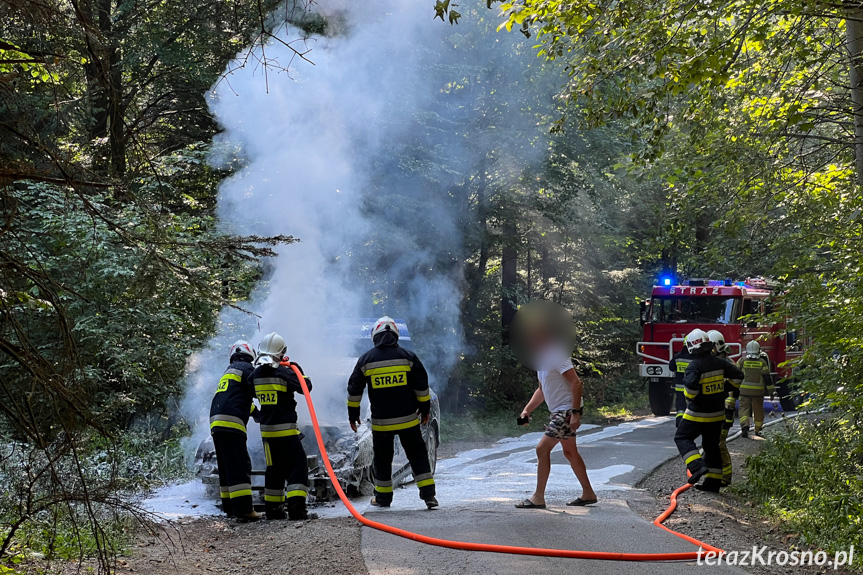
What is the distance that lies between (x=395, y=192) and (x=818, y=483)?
33.9 feet

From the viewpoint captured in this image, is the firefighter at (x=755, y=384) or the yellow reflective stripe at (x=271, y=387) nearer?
the yellow reflective stripe at (x=271, y=387)

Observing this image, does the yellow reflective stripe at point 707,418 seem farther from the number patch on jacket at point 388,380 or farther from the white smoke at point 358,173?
the white smoke at point 358,173

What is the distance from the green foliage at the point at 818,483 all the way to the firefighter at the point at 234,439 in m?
4.81

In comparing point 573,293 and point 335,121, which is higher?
point 335,121

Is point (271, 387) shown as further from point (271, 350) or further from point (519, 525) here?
point (519, 525)

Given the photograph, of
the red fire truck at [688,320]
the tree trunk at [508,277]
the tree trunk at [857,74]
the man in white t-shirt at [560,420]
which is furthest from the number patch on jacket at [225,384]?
the tree trunk at [508,277]

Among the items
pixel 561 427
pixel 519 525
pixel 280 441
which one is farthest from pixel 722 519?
pixel 280 441

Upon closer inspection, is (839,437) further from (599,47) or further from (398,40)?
(398,40)

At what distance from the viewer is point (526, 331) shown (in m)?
7.46

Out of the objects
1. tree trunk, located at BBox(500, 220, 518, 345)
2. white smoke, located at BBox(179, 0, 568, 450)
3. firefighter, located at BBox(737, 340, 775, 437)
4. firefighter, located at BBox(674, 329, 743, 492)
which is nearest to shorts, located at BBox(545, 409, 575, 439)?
firefighter, located at BBox(674, 329, 743, 492)

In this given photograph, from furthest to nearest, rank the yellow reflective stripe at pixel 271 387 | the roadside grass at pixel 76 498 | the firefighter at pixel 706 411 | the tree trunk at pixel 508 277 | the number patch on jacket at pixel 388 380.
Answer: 1. the tree trunk at pixel 508 277
2. the firefighter at pixel 706 411
3. the yellow reflective stripe at pixel 271 387
4. the number patch on jacket at pixel 388 380
5. the roadside grass at pixel 76 498

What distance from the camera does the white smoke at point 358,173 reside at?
11.7 metres

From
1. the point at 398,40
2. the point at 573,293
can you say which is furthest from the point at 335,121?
the point at 573,293

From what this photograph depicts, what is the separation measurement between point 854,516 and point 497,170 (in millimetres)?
13497
